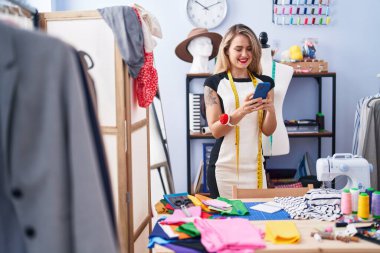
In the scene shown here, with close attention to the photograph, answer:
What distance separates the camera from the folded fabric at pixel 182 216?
171 centimetres

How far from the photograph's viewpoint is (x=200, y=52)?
3.48 m

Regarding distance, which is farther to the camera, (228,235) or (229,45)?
(229,45)

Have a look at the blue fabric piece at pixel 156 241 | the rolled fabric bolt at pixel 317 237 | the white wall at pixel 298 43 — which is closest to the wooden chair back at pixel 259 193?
the rolled fabric bolt at pixel 317 237

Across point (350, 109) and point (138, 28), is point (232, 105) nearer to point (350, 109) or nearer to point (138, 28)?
point (138, 28)

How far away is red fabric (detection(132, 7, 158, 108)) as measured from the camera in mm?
2170

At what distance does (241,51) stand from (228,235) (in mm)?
1188

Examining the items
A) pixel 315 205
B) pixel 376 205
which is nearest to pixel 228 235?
Answer: pixel 315 205

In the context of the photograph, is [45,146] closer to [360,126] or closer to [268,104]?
[268,104]

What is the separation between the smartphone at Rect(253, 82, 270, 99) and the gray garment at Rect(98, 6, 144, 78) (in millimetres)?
636

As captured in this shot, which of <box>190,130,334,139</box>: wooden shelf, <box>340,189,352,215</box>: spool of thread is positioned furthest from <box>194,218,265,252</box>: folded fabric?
<box>190,130,334,139</box>: wooden shelf

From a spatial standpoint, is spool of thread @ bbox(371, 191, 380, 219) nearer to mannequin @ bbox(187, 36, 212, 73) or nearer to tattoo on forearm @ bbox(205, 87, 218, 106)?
tattoo on forearm @ bbox(205, 87, 218, 106)

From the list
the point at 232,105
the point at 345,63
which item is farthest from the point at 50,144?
the point at 345,63

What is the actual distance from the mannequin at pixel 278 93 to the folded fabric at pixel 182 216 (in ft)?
4.41

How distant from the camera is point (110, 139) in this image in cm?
206
